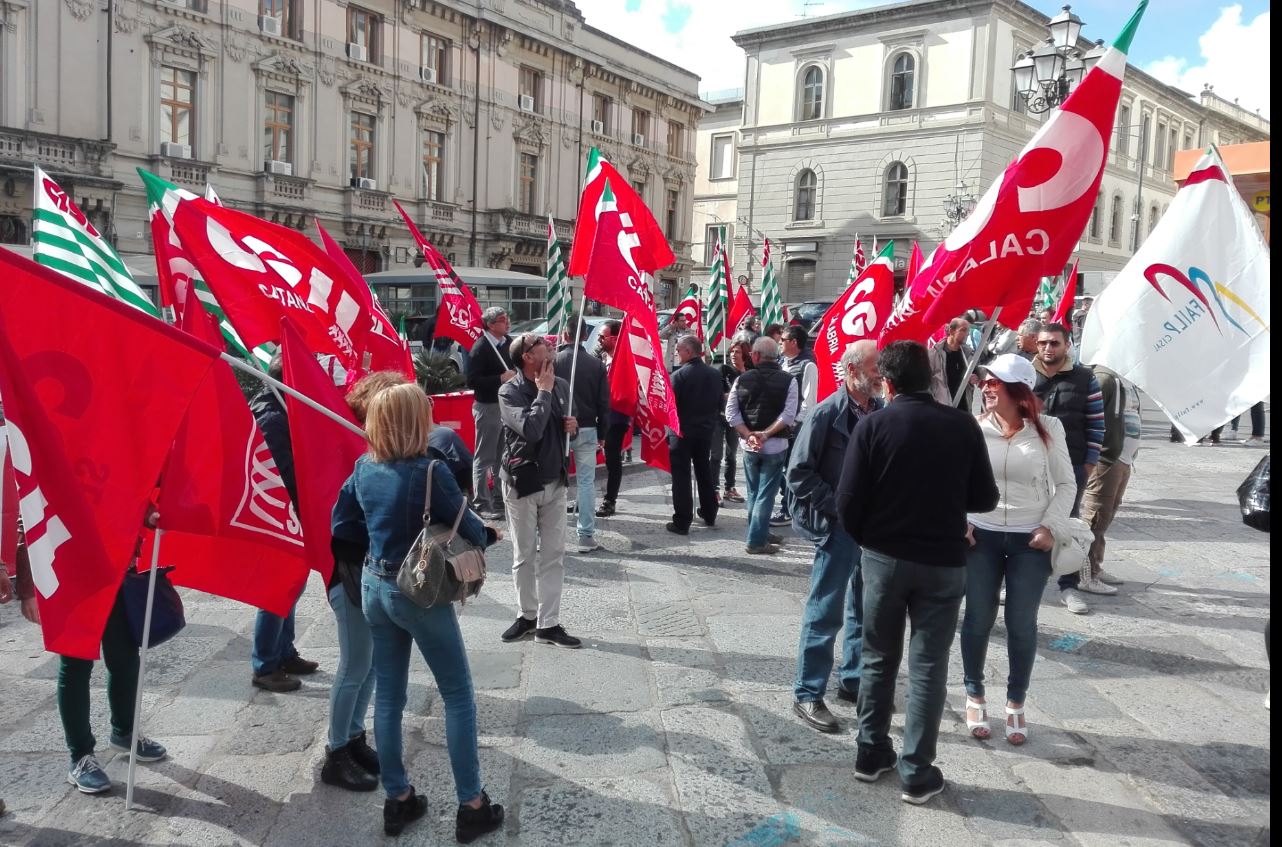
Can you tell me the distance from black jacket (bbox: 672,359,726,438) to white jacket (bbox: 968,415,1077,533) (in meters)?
4.26

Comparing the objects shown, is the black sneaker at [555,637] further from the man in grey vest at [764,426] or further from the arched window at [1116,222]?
the arched window at [1116,222]

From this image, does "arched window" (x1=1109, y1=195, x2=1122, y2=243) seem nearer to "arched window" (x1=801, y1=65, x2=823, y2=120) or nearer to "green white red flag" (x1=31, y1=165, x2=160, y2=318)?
"arched window" (x1=801, y1=65, x2=823, y2=120)

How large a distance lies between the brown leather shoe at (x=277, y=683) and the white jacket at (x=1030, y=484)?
3.26m

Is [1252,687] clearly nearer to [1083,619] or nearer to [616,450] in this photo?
[1083,619]

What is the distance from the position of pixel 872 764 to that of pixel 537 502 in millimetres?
2461

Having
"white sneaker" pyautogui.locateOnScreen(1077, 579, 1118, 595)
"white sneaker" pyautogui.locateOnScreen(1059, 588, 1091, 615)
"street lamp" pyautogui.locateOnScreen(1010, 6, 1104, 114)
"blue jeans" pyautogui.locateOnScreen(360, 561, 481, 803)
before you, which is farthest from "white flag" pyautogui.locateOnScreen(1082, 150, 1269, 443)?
"street lamp" pyautogui.locateOnScreen(1010, 6, 1104, 114)

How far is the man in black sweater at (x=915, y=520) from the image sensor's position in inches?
149

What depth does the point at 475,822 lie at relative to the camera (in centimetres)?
358

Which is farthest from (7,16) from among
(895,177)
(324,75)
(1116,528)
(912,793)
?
(895,177)

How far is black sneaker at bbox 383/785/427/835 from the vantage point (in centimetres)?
364

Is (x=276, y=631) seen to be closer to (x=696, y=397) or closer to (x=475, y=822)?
(x=475, y=822)

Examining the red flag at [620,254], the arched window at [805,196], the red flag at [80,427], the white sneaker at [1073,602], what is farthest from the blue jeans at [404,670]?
the arched window at [805,196]

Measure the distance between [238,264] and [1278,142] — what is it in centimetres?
506

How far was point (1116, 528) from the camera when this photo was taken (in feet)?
29.2
